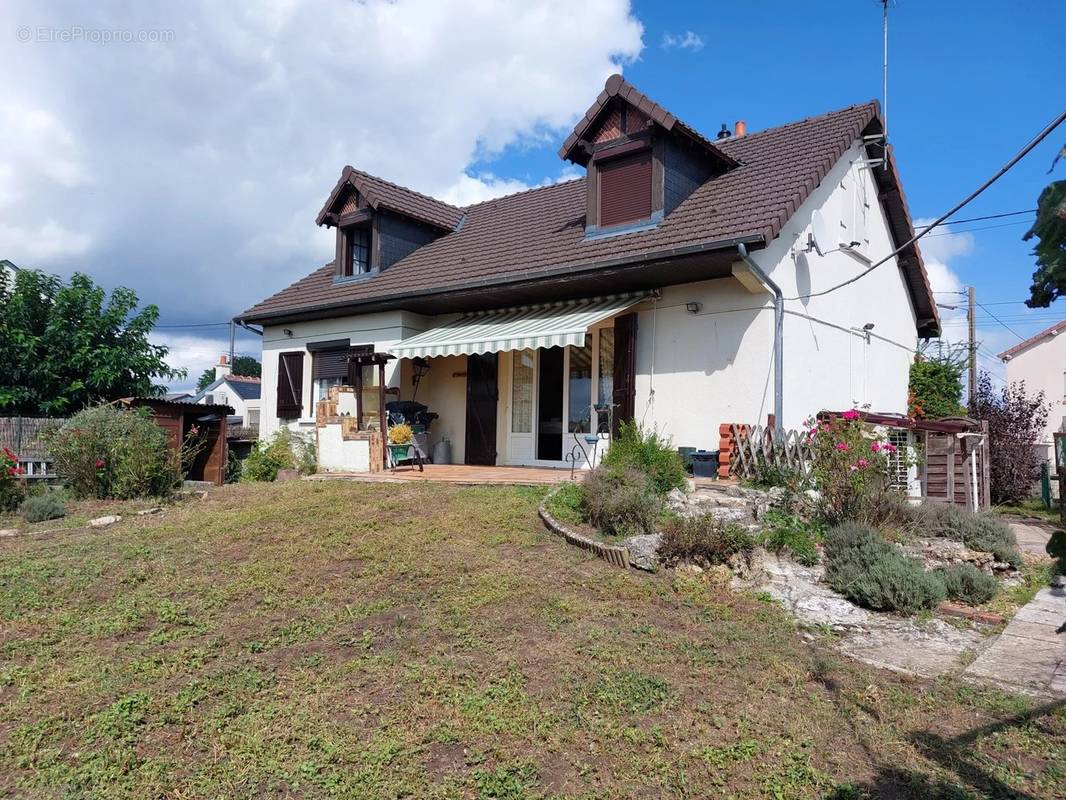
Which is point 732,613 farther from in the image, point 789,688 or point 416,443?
point 416,443

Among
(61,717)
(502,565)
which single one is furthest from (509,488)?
(61,717)

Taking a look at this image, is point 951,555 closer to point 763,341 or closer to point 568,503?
point 763,341

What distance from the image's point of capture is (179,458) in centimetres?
1306

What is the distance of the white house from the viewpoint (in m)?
53.3

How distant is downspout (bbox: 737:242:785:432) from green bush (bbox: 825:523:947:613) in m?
3.87

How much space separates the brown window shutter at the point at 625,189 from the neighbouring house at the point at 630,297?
43 mm

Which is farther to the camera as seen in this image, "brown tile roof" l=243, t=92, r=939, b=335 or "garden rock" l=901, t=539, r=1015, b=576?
"brown tile roof" l=243, t=92, r=939, b=335

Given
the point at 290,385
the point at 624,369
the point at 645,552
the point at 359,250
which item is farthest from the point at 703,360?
the point at 290,385

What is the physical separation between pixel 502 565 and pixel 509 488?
4.11 m

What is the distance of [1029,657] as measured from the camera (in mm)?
5688

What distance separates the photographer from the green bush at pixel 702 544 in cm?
753

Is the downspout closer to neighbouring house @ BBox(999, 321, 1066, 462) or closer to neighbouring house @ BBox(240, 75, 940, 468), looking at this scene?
neighbouring house @ BBox(240, 75, 940, 468)

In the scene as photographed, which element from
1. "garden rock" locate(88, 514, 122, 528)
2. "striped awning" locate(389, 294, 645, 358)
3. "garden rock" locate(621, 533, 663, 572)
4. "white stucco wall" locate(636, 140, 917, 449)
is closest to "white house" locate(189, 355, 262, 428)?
"striped awning" locate(389, 294, 645, 358)

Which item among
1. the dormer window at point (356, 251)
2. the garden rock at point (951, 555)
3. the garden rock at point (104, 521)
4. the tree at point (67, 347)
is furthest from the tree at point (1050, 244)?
the tree at point (67, 347)
